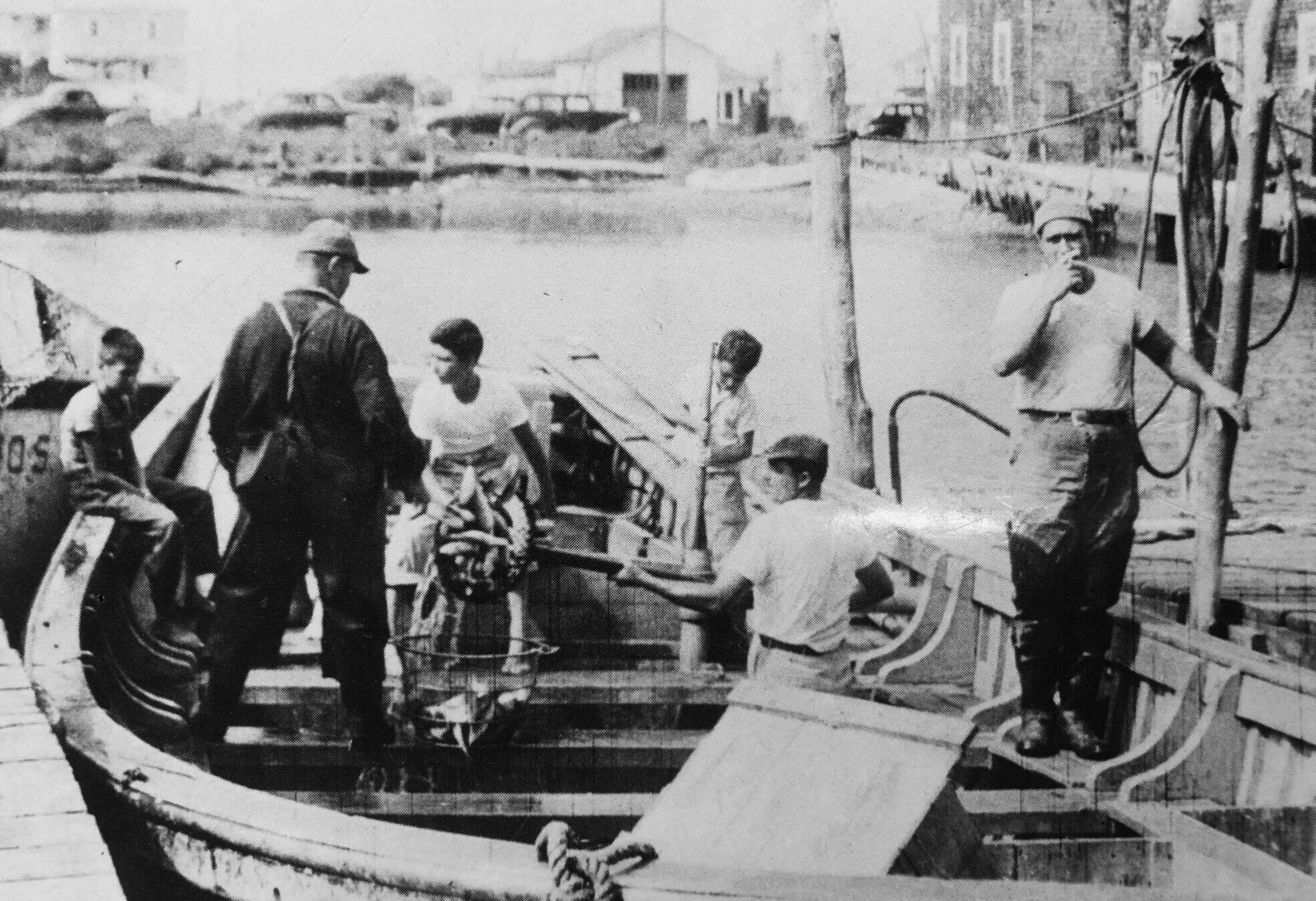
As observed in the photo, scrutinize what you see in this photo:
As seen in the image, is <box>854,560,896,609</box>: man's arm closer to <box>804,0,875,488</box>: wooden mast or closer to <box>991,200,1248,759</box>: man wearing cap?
<box>991,200,1248,759</box>: man wearing cap

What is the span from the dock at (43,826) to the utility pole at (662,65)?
220 cm

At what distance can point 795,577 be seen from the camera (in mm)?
3740

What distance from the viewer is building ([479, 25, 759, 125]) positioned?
4.50 metres

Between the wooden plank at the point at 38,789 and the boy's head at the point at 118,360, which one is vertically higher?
the boy's head at the point at 118,360

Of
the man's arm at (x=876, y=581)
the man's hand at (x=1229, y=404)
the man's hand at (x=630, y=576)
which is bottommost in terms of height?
the man's arm at (x=876, y=581)

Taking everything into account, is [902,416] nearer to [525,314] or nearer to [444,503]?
[525,314]

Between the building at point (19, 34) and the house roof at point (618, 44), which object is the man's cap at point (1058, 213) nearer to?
the house roof at point (618, 44)

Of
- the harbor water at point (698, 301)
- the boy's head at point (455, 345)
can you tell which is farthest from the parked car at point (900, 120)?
the boy's head at point (455, 345)

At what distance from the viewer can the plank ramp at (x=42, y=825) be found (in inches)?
116

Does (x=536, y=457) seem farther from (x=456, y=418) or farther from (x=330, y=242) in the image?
(x=330, y=242)

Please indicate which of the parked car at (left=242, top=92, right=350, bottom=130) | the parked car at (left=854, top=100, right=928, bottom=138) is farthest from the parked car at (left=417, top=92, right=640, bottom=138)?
the parked car at (left=854, top=100, right=928, bottom=138)

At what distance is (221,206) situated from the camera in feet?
15.2

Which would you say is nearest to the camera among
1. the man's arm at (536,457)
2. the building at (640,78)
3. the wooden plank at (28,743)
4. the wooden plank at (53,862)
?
the wooden plank at (53,862)

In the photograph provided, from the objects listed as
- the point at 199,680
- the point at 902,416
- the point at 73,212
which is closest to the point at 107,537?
the point at 199,680
